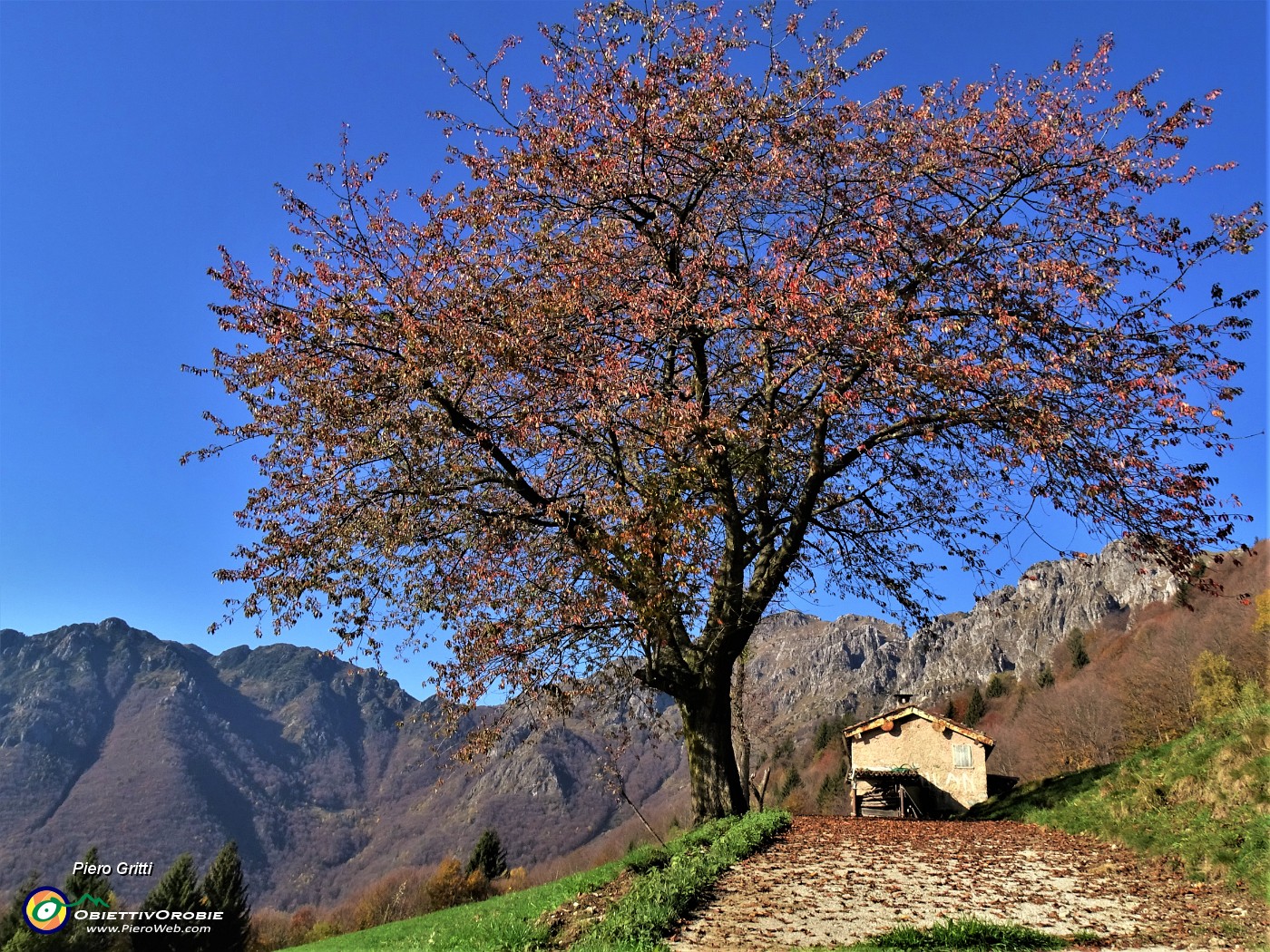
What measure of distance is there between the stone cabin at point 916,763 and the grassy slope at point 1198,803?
19.8 meters

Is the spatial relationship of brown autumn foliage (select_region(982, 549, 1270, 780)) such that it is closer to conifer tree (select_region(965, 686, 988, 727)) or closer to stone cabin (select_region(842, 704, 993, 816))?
stone cabin (select_region(842, 704, 993, 816))

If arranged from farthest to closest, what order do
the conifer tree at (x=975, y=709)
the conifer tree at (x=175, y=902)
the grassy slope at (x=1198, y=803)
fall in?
the conifer tree at (x=975, y=709)
the conifer tree at (x=175, y=902)
the grassy slope at (x=1198, y=803)

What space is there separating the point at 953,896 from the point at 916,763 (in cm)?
2950

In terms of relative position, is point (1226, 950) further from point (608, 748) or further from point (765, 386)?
point (608, 748)

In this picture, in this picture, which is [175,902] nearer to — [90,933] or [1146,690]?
[90,933]

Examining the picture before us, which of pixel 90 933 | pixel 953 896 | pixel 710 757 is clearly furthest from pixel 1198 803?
pixel 90 933

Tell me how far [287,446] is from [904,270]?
9.68 metres

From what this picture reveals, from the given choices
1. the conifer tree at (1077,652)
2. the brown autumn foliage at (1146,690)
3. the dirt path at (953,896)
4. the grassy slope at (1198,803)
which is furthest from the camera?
the conifer tree at (1077,652)

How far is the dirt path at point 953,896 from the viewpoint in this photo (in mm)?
7383

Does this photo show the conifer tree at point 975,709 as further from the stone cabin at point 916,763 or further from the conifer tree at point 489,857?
the stone cabin at point 916,763

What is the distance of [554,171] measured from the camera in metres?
11.7

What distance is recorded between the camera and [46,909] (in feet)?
62.7

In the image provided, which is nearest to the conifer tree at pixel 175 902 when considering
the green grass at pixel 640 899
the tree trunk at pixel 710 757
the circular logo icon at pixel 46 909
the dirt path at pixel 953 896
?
the circular logo icon at pixel 46 909

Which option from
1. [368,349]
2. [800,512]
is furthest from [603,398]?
[800,512]
